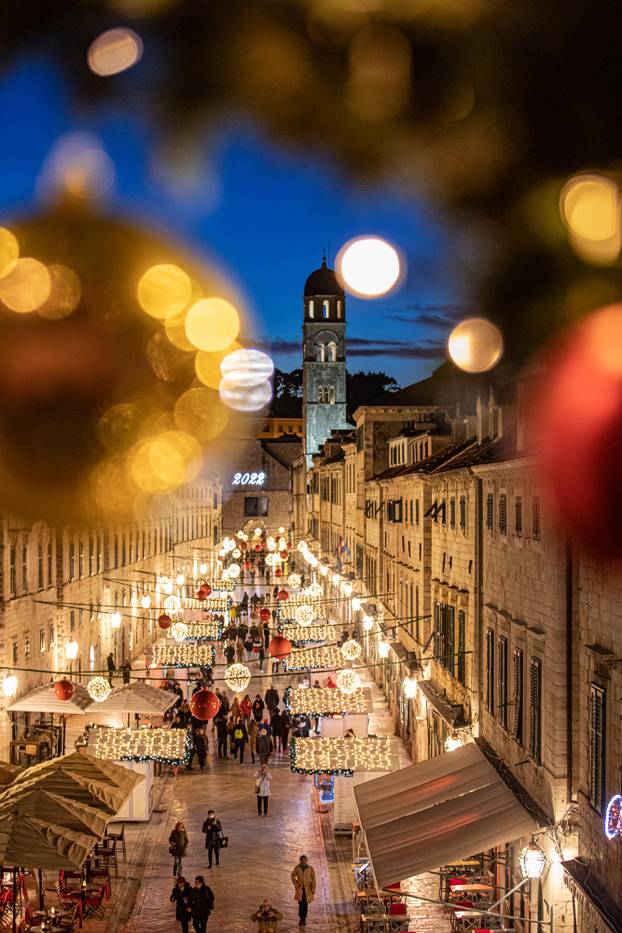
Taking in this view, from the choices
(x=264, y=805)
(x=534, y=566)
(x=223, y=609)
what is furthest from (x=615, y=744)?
(x=223, y=609)

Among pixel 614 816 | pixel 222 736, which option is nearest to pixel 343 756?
pixel 222 736

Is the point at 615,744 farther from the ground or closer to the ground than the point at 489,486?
closer to the ground

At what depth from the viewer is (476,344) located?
4.90 metres

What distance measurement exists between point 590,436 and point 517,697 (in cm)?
1274

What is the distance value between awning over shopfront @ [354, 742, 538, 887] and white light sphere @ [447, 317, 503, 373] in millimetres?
9323

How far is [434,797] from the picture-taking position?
15.9 m

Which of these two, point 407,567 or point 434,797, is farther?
point 407,567

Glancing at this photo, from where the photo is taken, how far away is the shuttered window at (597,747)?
1227cm

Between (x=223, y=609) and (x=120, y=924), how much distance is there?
28.5 metres

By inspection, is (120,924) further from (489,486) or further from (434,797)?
(489,486)

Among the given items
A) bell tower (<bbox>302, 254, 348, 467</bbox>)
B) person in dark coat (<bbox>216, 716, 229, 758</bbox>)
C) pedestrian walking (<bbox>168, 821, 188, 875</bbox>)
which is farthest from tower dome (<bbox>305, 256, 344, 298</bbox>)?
pedestrian walking (<bbox>168, 821, 188, 875</bbox>)

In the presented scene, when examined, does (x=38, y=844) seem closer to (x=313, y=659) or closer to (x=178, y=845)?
(x=178, y=845)

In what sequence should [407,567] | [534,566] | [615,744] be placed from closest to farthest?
[615,744] → [534,566] → [407,567]

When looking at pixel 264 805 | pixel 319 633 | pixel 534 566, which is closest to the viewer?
pixel 534 566
